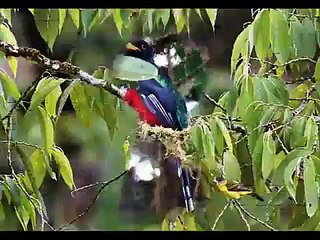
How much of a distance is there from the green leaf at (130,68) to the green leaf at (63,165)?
0.62 ft

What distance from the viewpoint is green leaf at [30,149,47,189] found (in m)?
1.07

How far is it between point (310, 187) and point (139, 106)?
359mm

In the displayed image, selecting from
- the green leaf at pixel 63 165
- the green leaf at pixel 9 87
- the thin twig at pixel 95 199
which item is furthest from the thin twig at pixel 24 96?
the thin twig at pixel 95 199

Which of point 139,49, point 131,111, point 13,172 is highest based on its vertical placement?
point 139,49

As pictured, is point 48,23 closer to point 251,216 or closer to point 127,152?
point 127,152

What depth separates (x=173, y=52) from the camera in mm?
1069

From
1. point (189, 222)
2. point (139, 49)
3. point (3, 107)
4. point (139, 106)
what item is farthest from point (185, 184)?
point (3, 107)

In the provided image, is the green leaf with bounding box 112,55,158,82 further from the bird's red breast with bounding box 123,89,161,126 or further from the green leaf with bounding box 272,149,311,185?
the green leaf with bounding box 272,149,311,185

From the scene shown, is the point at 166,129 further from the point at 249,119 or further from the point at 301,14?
the point at 301,14

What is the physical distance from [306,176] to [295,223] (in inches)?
4.6

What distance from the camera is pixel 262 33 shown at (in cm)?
103

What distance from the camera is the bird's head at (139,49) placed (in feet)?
3.48

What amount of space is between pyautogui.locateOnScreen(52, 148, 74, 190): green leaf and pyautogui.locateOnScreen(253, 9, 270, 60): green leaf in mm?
430

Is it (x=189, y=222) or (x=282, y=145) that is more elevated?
(x=282, y=145)
